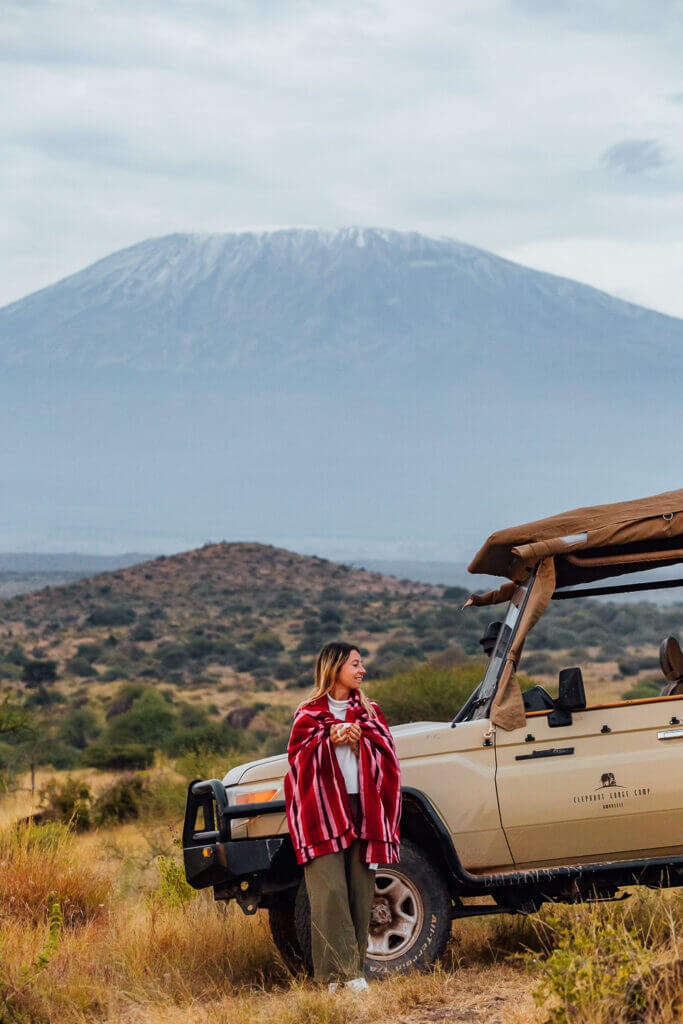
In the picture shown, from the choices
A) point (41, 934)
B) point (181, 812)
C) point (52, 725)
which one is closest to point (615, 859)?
point (41, 934)

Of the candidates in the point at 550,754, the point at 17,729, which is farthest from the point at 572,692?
the point at 17,729

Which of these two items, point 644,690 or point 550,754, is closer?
point 550,754

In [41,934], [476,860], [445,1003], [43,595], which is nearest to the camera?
[445,1003]

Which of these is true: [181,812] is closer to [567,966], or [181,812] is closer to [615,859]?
[615,859]

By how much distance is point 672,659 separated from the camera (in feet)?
28.7

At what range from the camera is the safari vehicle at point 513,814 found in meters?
7.33

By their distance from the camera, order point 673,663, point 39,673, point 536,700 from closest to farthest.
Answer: point 536,700
point 673,663
point 39,673

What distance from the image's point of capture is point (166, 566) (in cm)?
9250

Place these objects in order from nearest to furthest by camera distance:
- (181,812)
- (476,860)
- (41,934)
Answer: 1. (476,860)
2. (41,934)
3. (181,812)

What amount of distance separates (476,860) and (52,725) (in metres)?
33.3

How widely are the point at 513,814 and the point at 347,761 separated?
3.48ft

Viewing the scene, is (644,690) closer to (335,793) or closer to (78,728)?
(78,728)

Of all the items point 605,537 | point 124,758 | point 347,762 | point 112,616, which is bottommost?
point 124,758

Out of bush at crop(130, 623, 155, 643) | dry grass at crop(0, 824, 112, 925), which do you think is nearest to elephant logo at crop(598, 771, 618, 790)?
dry grass at crop(0, 824, 112, 925)
